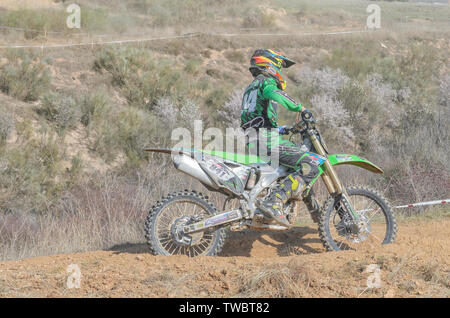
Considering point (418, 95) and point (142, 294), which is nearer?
point (142, 294)

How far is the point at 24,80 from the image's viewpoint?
16438 mm

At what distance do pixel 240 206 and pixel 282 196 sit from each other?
456 mm

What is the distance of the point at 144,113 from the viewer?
664 inches

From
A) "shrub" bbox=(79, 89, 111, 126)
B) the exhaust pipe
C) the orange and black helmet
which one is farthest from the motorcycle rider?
"shrub" bbox=(79, 89, 111, 126)

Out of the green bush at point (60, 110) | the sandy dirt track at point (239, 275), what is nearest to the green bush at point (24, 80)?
the green bush at point (60, 110)

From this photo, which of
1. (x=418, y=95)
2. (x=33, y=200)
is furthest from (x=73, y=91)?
(x=418, y=95)

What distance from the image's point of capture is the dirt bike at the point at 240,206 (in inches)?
226

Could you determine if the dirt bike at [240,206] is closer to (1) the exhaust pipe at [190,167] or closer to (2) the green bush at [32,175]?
(1) the exhaust pipe at [190,167]

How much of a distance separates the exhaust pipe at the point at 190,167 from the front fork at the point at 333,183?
118 cm

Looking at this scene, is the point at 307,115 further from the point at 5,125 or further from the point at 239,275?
the point at 5,125

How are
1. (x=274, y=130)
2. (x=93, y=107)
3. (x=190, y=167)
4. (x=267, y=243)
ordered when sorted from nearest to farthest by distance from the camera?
(x=190, y=167) < (x=274, y=130) < (x=267, y=243) < (x=93, y=107)

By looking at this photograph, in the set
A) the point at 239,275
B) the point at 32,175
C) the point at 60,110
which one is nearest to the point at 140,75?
the point at 60,110
